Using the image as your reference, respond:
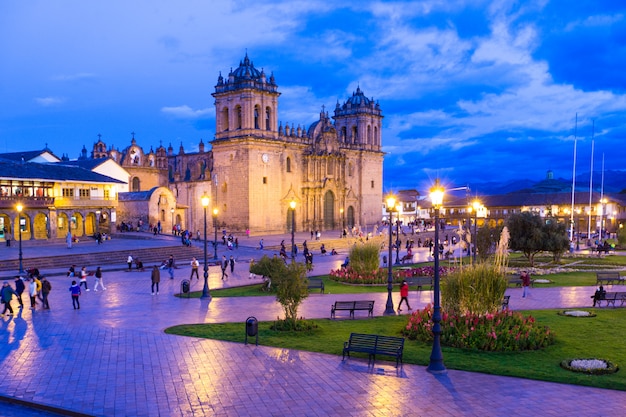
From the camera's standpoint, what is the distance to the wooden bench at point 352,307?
17828 mm

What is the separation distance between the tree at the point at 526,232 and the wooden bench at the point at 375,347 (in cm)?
2388

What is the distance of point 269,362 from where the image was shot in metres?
12.9

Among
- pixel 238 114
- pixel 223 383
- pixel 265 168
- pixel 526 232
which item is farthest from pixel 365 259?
pixel 238 114

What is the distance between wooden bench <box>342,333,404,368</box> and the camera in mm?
12782

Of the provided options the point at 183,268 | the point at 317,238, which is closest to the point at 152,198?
the point at 317,238

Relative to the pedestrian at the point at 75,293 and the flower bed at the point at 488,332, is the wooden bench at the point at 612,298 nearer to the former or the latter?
the flower bed at the point at 488,332

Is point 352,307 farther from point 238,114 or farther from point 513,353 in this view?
point 238,114

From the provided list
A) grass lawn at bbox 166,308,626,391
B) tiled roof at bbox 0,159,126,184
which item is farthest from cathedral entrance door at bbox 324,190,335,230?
grass lawn at bbox 166,308,626,391

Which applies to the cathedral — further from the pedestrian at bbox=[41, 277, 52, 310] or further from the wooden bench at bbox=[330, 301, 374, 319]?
the wooden bench at bbox=[330, 301, 374, 319]

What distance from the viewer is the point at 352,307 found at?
62.1ft

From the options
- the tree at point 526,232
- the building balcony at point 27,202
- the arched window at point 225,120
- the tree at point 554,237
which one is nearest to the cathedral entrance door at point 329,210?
the arched window at point 225,120

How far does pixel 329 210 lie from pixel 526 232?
3664 cm

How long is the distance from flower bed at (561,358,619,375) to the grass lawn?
150 millimetres

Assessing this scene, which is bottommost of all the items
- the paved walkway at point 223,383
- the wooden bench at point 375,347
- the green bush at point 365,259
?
the paved walkway at point 223,383
